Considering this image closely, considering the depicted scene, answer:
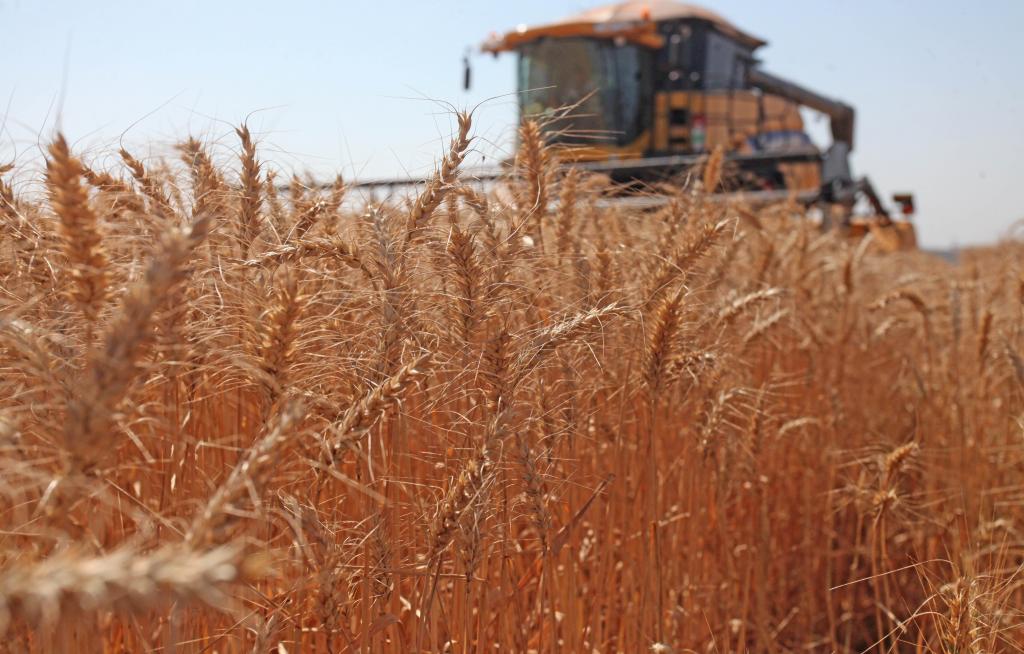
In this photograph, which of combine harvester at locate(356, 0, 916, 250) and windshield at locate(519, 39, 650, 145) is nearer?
combine harvester at locate(356, 0, 916, 250)

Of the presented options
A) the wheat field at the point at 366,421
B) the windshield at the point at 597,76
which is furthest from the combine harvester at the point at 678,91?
the wheat field at the point at 366,421

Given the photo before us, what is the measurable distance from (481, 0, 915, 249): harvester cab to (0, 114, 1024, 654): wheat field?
753 cm

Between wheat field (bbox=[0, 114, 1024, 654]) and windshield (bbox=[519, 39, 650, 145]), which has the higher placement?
windshield (bbox=[519, 39, 650, 145])

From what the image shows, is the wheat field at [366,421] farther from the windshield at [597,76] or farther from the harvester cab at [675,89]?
the windshield at [597,76]

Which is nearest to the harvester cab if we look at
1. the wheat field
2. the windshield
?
the windshield

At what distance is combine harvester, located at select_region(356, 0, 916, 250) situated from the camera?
9.97m

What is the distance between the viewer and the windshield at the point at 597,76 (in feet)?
34.0

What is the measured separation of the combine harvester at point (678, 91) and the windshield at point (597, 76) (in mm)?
12

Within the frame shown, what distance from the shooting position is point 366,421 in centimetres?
102

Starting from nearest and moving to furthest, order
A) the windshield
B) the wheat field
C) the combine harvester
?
the wheat field < the combine harvester < the windshield

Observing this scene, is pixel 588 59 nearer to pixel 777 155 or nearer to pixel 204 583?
pixel 777 155

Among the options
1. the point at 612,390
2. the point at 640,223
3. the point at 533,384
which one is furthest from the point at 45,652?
the point at 640,223

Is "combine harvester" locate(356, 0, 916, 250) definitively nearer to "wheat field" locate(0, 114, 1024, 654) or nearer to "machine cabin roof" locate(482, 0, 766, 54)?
"machine cabin roof" locate(482, 0, 766, 54)

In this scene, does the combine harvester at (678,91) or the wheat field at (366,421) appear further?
the combine harvester at (678,91)
